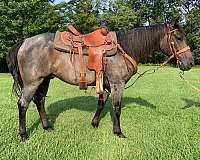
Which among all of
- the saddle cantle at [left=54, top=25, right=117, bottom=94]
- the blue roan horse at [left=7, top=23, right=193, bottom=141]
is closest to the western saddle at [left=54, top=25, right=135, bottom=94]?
the saddle cantle at [left=54, top=25, right=117, bottom=94]

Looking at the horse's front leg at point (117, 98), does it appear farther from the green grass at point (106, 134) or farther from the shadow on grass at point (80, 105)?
the shadow on grass at point (80, 105)

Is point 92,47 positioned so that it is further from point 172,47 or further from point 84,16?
point 84,16

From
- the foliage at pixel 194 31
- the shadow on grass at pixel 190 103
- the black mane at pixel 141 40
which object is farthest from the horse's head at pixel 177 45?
the foliage at pixel 194 31

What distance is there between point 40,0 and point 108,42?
34.5m

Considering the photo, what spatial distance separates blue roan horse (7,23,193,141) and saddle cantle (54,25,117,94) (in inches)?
4.3

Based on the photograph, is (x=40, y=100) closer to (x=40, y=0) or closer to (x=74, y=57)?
(x=74, y=57)

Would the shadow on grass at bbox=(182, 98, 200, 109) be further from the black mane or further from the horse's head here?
the black mane

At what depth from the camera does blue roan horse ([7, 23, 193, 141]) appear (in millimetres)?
5980

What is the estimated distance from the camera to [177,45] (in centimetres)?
616

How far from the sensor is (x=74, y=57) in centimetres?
604

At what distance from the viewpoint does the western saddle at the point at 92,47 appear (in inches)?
233

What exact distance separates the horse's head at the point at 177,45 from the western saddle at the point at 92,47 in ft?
3.21

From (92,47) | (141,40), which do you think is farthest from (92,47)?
(141,40)

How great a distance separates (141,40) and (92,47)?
0.95 m
